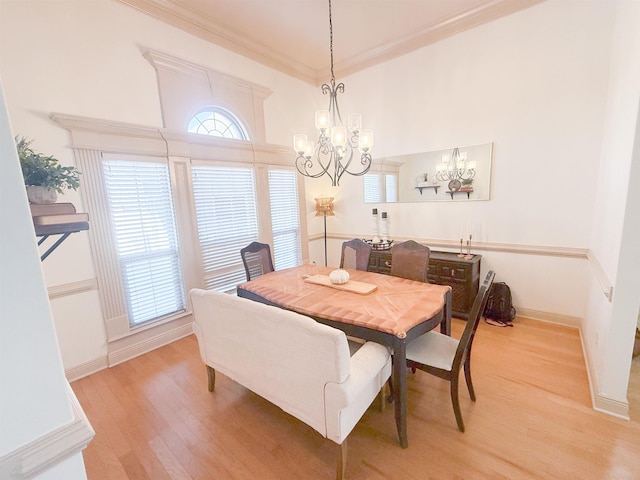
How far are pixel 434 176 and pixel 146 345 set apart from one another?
13.4 feet

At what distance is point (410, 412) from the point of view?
2051 millimetres

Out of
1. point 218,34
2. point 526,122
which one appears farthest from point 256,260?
point 526,122

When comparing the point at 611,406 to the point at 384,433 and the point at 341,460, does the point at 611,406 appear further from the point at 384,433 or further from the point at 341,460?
the point at 341,460

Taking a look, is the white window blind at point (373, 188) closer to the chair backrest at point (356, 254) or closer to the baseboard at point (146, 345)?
the chair backrest at point (356, 254)

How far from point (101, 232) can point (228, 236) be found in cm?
137

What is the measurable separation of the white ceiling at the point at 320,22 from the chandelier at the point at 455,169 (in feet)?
4.87

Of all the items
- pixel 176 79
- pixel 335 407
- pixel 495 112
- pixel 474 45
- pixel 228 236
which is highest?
pixel 474 45

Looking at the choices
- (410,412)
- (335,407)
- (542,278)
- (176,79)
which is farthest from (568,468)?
(176,79)

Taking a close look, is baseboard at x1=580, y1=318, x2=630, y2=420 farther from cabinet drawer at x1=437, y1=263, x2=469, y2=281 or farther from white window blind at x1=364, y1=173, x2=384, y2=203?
white window blind at x1=364, y1=173, x2=384, y2=203

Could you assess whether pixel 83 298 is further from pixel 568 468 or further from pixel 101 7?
pixel 568 468

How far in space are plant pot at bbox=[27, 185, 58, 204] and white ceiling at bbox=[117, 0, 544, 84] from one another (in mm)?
2645

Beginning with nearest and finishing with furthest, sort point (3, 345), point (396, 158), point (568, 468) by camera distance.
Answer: point (3, 345) < point (568, 468) < point (396, 158)

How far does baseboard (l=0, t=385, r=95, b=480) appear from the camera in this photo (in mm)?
646

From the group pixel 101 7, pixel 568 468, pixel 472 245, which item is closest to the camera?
pixel 568 468
